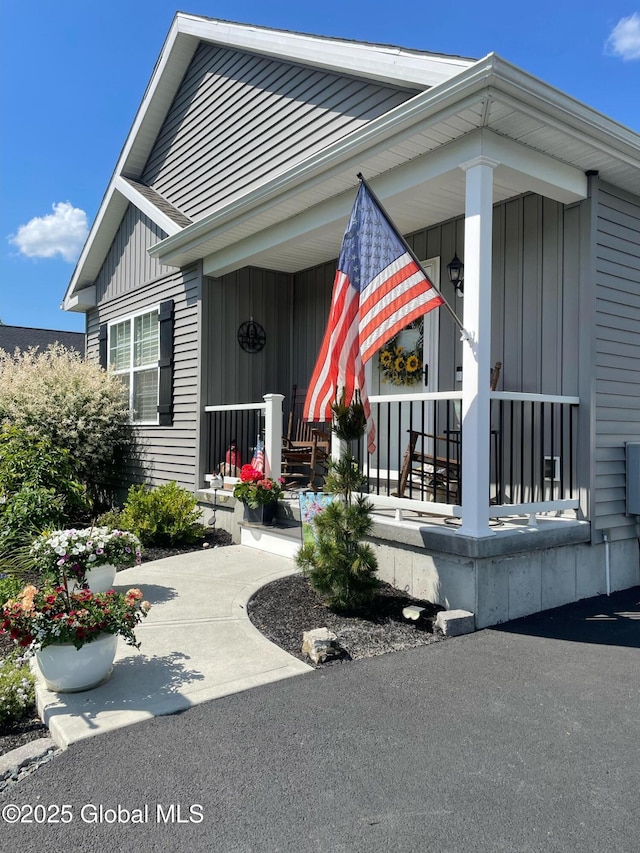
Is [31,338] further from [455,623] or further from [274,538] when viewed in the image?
[455,623]

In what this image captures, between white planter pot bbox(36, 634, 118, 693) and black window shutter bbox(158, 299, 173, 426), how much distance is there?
512cm

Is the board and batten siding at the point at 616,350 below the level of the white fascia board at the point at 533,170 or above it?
below

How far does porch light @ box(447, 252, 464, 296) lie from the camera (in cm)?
569

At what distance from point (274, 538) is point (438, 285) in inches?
115

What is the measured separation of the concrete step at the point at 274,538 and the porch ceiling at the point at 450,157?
279 centimetres

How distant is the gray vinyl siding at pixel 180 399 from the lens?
745 centimetres

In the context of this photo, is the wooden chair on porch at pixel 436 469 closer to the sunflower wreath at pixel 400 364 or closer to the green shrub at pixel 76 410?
the sunflower wreath at pixel 400 364

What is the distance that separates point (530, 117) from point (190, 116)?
5.75m

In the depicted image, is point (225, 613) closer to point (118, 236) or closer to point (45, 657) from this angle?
point (45, 657)

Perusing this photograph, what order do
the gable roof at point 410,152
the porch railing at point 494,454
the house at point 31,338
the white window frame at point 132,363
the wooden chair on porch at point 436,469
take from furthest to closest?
the house at point 31,338, the white window frame at point 132,363, the wooden chair on porch at point 436,469, the porch railing at point 494,454, the gable roof at point 410,152

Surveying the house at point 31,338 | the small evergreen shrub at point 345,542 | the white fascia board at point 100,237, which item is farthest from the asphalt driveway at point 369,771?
the house at point 31,338

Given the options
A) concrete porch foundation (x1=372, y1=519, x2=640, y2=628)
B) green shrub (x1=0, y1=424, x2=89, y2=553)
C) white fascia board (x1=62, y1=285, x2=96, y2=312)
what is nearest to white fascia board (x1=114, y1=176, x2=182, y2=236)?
white fascia board (x1=62, y1=285, x2=96, y2=312)

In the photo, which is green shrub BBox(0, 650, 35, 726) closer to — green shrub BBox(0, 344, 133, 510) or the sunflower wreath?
the sunflower wreath

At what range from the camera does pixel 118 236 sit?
960cm
